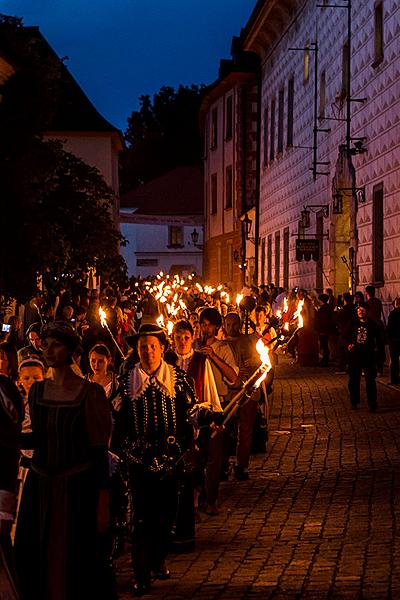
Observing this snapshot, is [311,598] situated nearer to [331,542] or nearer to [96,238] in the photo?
[331,542]

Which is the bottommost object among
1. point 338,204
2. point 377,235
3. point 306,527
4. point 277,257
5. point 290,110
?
point 306,527

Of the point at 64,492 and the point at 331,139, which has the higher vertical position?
the point at 331,139

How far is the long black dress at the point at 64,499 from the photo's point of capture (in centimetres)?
708

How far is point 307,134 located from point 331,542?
100 feet

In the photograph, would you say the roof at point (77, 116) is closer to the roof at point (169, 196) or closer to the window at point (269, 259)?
the window at point (269, 259)

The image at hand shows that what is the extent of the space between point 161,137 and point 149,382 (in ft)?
309

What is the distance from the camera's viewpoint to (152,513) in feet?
28.9

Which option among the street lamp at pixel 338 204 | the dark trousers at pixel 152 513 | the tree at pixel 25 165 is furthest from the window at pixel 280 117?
the dark trousers at pixel 152 513

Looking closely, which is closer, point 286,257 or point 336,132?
point 336,132

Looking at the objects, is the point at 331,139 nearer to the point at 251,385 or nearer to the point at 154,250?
the point at 251,385

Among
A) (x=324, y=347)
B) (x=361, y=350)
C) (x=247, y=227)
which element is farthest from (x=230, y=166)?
(x=361, y=350)

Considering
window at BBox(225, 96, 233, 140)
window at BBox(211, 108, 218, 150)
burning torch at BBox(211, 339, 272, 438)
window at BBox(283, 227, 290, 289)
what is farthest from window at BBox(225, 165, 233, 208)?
burning torch at BBox(211, 339, 272, 438)

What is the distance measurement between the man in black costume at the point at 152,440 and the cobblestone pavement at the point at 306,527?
1.18ft

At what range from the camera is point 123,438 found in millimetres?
8836
